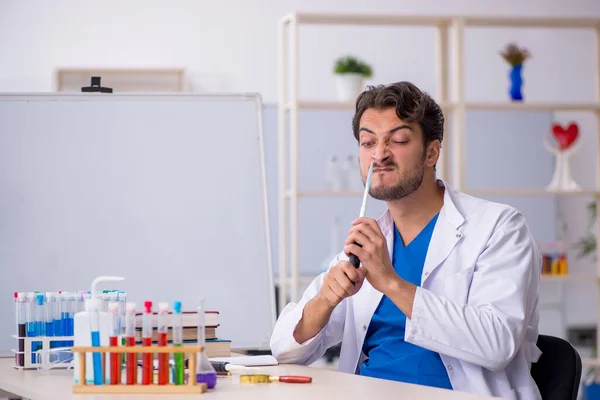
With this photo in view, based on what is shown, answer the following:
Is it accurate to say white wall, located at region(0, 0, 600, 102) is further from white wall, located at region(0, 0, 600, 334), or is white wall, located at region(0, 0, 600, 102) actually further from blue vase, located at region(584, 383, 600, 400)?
blue vase, located at region(584, 383, 600, 400)

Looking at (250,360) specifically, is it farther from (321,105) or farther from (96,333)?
(321,105)

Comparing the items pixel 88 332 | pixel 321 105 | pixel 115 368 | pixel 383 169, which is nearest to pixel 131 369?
pixel 115 368

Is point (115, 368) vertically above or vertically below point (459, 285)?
below

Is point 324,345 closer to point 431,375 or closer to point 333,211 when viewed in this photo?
point 431,375

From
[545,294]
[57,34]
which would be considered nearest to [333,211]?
[545,294]

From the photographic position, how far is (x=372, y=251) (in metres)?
1.90

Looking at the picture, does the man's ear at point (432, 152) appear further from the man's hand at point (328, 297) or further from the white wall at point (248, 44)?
the white wall at point (248, 44)

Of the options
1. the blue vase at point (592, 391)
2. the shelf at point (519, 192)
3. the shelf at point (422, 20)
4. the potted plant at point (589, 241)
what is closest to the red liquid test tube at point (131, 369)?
the shelf at point (422, 20)

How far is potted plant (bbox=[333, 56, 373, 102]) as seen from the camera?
4629 mm

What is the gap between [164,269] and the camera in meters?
2.62

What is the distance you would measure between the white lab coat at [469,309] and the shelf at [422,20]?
2.20 metres

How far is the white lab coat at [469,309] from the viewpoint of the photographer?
6.21 ft

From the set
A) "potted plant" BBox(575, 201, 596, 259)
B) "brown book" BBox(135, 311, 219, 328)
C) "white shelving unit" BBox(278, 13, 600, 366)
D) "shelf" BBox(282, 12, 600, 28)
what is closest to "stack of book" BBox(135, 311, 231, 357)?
"brown book" BBox(135, 311, 219, 328)

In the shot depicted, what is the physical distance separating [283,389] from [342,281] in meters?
0.35
